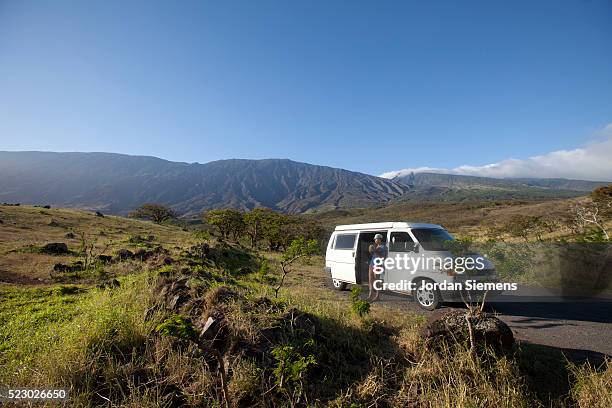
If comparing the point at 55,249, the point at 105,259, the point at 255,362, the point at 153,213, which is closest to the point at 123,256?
the point at 105,259

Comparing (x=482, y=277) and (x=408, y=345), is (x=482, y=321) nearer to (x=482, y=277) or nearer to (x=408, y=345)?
→ (x=408, y=345)

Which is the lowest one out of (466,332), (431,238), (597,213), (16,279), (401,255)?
(16,279)

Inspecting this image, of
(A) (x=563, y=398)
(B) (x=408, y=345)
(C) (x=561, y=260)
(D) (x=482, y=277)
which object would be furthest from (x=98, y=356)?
(C) (x=561, y=260)

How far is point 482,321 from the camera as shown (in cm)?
451

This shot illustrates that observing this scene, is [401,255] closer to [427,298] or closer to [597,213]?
[427,298]

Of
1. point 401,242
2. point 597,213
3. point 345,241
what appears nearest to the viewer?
point 401,242

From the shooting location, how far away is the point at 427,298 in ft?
25.1

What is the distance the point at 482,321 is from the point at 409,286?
3509 mm

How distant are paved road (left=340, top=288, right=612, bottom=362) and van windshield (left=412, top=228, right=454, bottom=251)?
65.0 inches

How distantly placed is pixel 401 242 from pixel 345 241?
8.05 ft

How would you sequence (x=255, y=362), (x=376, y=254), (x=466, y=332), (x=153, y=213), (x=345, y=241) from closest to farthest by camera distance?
(x=255, y=362) → (x=466, y=332) → (x=376, y=254) → (x=345, y=241) → (x=153, y=213)

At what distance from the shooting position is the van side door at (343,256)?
978cm

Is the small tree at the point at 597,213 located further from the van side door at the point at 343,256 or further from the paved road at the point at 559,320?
the van side door at the point at 343,256

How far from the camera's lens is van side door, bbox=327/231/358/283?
978 centimetres
